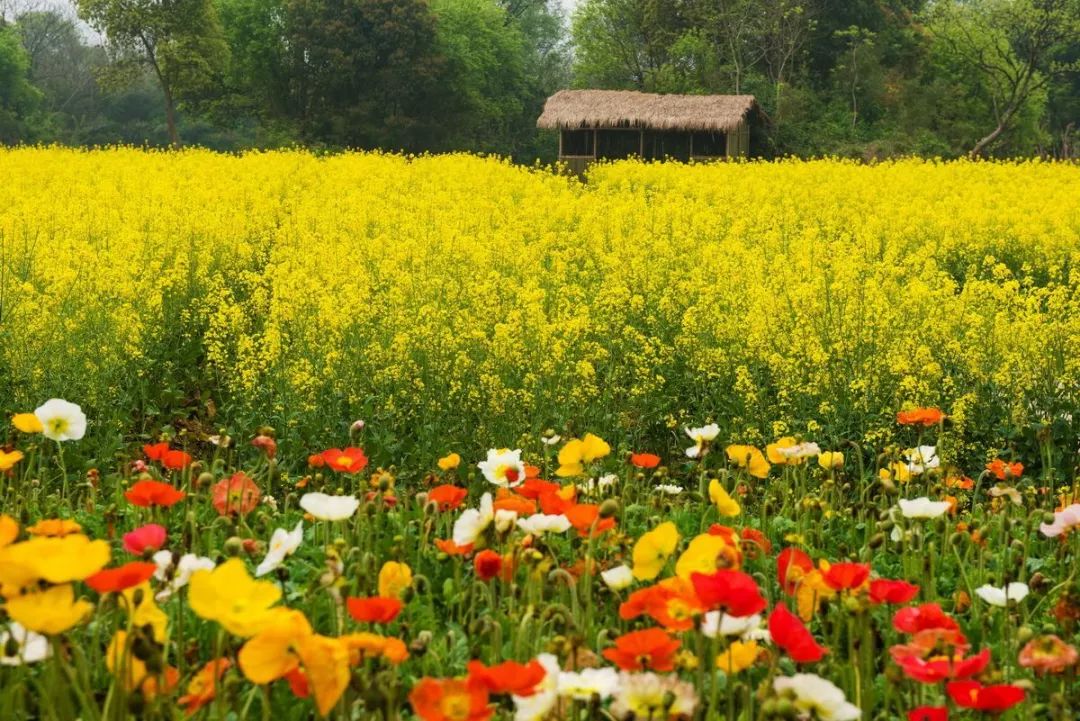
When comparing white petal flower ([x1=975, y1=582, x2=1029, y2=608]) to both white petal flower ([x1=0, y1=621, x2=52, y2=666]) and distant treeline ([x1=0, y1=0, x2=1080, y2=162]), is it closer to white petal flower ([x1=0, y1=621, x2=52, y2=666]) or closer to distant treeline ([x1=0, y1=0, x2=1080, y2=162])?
white petal flower ([x1=0, y1=621, x2=52, y2=666])

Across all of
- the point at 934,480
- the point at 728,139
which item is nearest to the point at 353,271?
the point at 934,480

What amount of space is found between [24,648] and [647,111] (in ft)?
116

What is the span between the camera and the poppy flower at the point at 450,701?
1466 millimetres

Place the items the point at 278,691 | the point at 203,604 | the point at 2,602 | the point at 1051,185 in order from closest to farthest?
1. the point at 203,604
2. the point at 2,602
3. the point at 278,691
4. the point at 1051,185

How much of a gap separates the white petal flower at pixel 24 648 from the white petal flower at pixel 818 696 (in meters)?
1.07

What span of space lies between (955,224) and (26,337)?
31.1 feet

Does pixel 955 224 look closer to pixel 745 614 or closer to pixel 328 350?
pixel 328 350

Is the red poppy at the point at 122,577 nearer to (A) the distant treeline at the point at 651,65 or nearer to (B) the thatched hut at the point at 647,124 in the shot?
(B) the thatched hut at the point at 647,124

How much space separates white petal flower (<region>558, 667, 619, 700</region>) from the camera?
160 cm

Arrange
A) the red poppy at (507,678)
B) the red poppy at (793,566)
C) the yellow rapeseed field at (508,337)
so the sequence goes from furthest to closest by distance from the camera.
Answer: the yellow rapeseed field at (508,337)
the red poppy at (793,566)
the red poppy at (507,678)

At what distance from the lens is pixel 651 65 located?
161ft

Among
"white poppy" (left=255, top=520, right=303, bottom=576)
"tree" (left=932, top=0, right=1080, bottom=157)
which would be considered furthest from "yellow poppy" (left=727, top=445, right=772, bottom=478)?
"tree" (left=932, top=0, right=1080, bottom=157)

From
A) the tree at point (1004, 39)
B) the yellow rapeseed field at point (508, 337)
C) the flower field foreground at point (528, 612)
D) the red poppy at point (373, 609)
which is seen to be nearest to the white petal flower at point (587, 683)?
the flower field foreground at point (528, 612)

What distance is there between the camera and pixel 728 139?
36.4 meters
